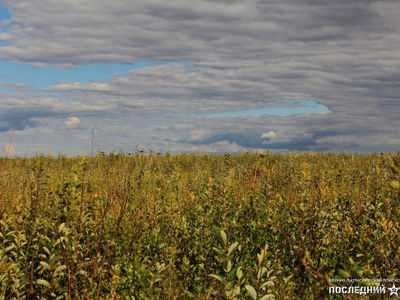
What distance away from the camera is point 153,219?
5.29 meters

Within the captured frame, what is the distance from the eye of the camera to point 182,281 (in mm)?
4230

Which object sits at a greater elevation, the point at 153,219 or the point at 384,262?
the point at 153,219

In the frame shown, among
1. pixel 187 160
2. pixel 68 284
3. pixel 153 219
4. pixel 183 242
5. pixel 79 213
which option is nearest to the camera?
pixel 68 284

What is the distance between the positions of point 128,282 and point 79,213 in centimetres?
102

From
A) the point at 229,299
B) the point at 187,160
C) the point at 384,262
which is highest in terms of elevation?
the point at 187,160

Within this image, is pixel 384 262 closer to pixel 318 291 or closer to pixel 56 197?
pixel 318 291

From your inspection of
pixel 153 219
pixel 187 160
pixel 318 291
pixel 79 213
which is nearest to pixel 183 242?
pixel 153 219

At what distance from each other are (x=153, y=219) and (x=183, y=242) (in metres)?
0.66

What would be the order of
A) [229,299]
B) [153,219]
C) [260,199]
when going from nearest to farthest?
1. [229,299]
2. [153,219]
3. [260,199]

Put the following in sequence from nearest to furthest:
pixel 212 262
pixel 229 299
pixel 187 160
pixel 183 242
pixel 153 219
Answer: pixel 229 299, pixel 212 262, pixel 183 242, pixel 153 219, pixel 187 160

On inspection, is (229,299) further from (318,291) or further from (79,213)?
(79,213)

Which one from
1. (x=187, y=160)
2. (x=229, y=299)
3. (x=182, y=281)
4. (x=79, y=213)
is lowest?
(x=182, y=281)

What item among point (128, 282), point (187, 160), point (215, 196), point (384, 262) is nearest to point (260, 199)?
point (215, 196)

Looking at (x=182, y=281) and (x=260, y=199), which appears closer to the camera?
(x=182, y=281)
